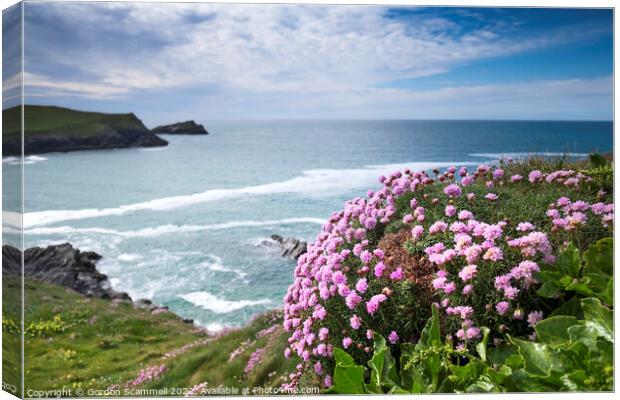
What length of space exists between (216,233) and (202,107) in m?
1.02

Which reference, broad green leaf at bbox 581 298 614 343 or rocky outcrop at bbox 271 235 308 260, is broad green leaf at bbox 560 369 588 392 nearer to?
broad green leaf at bbox 581 298 614 343

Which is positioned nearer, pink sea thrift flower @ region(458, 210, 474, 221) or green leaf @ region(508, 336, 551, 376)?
green leaf @ region(508, 336, 551, 376)

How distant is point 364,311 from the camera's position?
4.66m

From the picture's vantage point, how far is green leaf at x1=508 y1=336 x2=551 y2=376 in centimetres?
407

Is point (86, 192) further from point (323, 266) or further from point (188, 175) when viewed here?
point (323, 266)

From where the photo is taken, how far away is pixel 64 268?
4938mm

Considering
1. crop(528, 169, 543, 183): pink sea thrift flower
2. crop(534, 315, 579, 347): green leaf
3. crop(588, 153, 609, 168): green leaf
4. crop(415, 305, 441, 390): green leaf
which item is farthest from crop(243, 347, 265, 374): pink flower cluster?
crop(588, 153, 609, 168): green leaf

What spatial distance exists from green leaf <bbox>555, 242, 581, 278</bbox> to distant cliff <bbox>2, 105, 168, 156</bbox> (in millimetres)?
3100

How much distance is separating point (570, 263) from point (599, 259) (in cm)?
40

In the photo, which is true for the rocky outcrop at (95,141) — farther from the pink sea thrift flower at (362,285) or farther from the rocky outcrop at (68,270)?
the pink sea thrift flower at (362,285)

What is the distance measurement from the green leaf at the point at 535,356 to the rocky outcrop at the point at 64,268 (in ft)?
9.67

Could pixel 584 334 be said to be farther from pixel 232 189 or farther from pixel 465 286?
pixel 232 189

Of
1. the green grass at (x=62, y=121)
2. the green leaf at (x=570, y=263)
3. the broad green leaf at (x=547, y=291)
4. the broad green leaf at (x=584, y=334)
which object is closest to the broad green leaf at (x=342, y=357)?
the broad green leaf at (x=547, y=291)

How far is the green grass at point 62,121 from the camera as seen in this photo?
15.5 ft
